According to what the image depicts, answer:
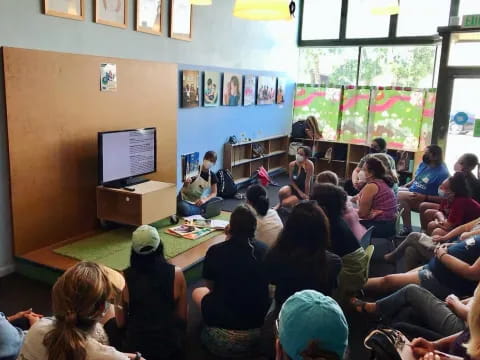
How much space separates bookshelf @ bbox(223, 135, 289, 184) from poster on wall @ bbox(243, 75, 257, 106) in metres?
0.68

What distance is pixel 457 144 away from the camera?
659 cm

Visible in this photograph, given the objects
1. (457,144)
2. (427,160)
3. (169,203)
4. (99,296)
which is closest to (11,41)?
(169,203)

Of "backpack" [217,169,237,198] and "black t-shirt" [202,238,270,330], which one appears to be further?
"backpack" [217,169,237,198]

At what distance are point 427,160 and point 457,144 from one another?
5.59ft

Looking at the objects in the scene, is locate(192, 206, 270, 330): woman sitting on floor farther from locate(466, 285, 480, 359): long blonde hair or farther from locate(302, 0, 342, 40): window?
locate(302, 0, 342, 40): window

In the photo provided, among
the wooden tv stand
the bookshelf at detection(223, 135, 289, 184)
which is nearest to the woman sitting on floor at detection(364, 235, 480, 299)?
the wooden tv stand

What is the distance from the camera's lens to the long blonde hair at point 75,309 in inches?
60.5

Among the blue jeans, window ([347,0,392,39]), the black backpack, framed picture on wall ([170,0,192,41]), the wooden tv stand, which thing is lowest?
the blue jeans

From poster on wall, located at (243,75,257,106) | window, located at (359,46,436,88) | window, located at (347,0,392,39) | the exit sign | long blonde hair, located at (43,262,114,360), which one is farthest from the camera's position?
window, located at (347,0,392,39)

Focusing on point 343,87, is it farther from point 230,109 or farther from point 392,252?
point 392,252

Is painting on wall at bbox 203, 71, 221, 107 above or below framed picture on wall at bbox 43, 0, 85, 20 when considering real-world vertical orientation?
below

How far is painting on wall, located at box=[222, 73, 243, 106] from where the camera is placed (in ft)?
21.9

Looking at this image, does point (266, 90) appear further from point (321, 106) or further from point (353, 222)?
point (353, 222)

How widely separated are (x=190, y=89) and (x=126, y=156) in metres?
1.69
